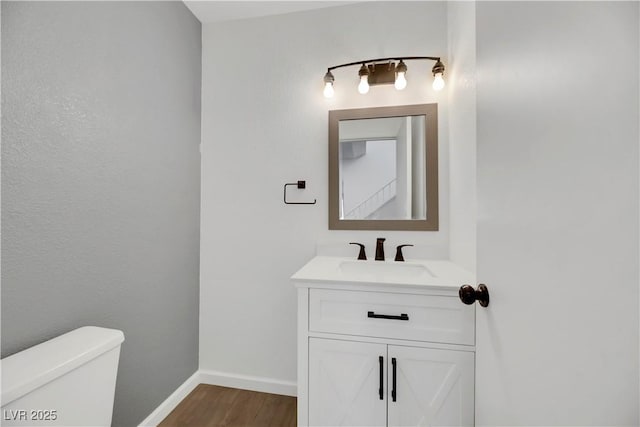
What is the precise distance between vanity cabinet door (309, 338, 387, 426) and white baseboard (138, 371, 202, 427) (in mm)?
901

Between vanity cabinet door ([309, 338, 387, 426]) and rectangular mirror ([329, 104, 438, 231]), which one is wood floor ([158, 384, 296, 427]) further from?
rectangular mirror ([329, 104, 438, 231])

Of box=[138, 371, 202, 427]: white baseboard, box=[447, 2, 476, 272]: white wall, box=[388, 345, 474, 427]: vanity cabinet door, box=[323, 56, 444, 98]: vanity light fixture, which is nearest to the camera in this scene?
box=[388, 345, 474, 427]: vanity cabinet door

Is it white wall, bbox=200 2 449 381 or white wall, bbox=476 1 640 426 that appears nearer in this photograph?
white wall, bbox=476 1 640 426

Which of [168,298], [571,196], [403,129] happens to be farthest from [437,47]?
[168,298]

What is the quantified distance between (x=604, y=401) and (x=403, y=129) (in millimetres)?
1551

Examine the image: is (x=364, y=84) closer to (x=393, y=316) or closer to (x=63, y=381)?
(x=393, y=316)

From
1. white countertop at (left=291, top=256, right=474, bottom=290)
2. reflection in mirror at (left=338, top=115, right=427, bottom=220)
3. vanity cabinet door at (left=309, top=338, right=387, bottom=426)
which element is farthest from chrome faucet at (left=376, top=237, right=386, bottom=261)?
vanity cabinet door at (left=309, top=338, right=387, bottom=426)

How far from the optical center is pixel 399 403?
3.87 ft

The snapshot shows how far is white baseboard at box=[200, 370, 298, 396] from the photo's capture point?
1.80 metres

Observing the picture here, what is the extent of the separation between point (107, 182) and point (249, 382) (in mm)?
1474

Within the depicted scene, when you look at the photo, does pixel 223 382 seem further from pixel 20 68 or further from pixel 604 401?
pixel 604 401

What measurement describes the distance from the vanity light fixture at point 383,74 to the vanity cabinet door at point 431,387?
139 centimetres

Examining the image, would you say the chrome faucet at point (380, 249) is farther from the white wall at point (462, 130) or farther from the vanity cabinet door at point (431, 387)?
the vanity cabinet door at point (431, 387)

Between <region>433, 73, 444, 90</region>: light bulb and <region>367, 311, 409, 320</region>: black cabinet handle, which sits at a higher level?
<region>433, 73, 444, 90</region>: light bulb
